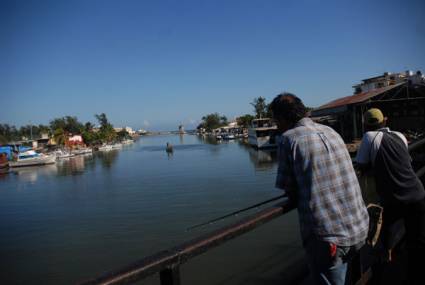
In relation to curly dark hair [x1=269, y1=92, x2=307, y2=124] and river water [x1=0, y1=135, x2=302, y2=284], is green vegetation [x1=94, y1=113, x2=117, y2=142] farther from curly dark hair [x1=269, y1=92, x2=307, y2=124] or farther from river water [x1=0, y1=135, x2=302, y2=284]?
curly dark hair [x1=269, y1=92, x2=307, y2=124]

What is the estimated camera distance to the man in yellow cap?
2.46 meters

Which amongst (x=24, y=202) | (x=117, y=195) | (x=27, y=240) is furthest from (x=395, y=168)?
(x=24, y=202)

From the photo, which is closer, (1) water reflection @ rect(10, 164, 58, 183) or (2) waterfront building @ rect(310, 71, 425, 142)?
(2) waterfront building @ rect(310, 71, 425, 142)

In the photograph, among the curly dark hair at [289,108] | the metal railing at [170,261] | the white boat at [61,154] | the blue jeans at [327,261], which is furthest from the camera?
the white boat at [61,154]

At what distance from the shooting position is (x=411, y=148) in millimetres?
3090

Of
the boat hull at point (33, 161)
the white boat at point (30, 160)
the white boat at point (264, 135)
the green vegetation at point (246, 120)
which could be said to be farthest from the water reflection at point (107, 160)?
the green vegetation at point (246, 120)

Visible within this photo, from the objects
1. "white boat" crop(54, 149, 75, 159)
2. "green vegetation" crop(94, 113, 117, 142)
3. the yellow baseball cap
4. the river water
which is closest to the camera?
the yellow baseball cap

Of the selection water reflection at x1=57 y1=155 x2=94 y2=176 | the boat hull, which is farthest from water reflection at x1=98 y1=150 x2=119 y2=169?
the boat hull

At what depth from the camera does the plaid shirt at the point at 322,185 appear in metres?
1.69

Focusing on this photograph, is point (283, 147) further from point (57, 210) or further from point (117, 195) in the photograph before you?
point (117, 195)

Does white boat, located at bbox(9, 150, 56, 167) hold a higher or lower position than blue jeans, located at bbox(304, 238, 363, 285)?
lower

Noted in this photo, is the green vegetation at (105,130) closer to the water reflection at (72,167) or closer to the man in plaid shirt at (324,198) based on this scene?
the water reflection at (72,167)

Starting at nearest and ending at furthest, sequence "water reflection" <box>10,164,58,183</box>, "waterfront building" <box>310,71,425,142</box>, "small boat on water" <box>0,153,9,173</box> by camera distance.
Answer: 1. "waterfront building" <box>310,71,425,142</box>
2. "water reflection" <box>10,164,58,183</box>
3. "small boat on water" <box>0,153,9,173</box>

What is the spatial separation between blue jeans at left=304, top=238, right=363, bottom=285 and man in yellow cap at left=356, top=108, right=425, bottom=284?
3.09ft
